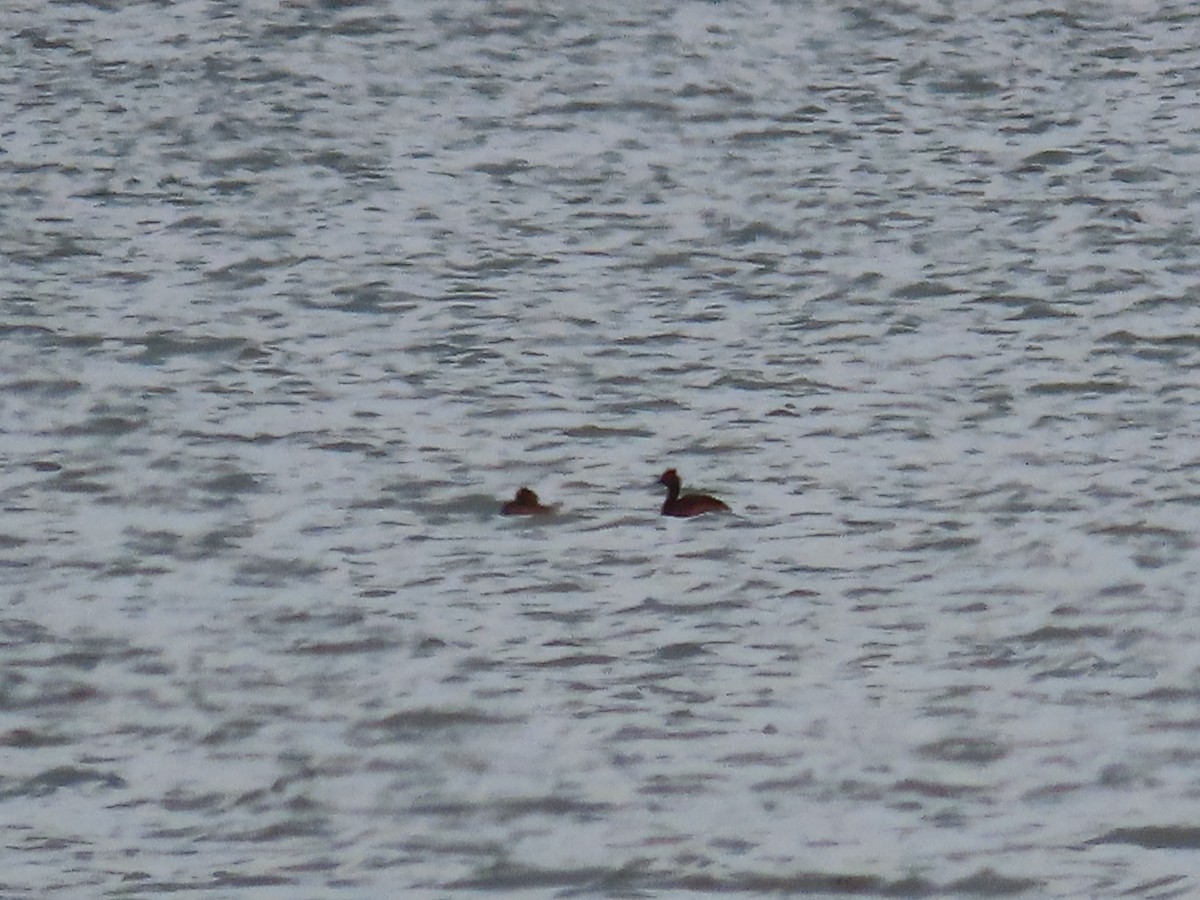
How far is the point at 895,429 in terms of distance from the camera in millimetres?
7648

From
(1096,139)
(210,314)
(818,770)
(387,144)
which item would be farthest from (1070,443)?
(387,144)

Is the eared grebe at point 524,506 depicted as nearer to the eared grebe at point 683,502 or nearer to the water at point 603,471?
the water at point 603,471

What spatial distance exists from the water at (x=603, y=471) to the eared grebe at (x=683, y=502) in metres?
0.04

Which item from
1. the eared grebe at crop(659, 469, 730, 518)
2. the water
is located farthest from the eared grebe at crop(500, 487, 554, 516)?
the eared grebe at crop(659, 469, 730, 518)

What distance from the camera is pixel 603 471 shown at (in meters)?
7.44

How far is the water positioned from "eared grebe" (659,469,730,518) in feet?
0.15

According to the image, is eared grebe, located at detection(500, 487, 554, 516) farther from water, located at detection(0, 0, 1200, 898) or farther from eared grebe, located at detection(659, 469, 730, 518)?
eared grebe, located at detection(659, 469, 730, 518)

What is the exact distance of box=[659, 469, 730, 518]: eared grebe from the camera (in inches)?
276

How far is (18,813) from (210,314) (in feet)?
12.3

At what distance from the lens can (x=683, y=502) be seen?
23.0 feet

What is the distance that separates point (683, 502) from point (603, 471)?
488mm

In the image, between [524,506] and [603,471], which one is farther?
[603,471]

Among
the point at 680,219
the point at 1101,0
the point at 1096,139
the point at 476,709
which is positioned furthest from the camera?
the point at 1101,0

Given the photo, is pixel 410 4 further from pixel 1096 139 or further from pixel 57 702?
pixel 57 702
